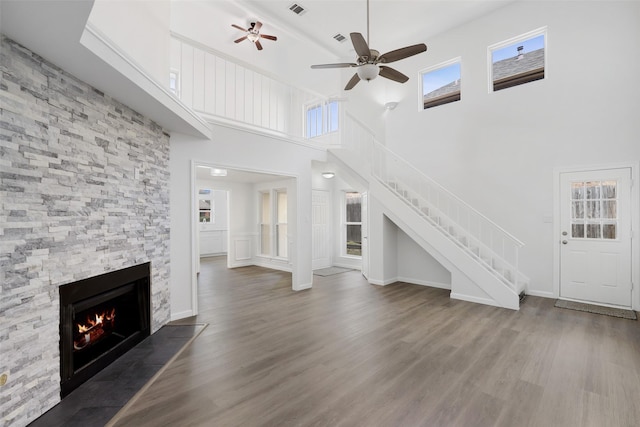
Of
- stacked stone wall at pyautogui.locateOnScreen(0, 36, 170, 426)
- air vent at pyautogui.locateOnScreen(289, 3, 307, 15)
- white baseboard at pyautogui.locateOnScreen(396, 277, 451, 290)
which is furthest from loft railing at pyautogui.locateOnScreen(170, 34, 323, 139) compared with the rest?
white baseboard at pyautogui.locateOnScreen(396, 277, 451, 290)

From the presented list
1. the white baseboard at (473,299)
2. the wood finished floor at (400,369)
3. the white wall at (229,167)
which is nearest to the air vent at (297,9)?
the white wall at (229,167)

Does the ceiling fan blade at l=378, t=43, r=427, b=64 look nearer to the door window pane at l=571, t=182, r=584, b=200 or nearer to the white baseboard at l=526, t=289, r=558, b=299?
the door window pane at l=571, t=182, r=584, b=200

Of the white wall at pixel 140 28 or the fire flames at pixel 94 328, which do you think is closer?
the white wall at pixel 140 28

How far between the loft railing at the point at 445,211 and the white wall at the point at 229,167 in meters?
1.04

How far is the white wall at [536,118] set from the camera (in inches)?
167

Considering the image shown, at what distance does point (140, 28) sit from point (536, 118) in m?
5.85

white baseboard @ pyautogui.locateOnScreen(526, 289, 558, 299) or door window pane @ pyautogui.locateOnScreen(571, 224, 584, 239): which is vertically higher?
door window pane @ pyautogui.locateOnScreen(571, 224, 584, 239)

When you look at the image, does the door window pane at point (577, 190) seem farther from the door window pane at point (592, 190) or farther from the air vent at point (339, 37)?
the air vent at point (339, 37)

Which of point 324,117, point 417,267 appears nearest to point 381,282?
point 417,267

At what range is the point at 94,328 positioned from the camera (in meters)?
2.82

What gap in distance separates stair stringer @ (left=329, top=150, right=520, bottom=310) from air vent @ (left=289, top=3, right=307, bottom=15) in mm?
3225

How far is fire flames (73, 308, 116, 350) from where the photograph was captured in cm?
262

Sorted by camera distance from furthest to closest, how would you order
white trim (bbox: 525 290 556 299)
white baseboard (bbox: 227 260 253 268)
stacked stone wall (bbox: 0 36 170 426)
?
white baseboard (bbox: 227 260 253 268), white trim (bbox: 525 290 556 299), stacked stone wall (bbox: 0 36 170 426)

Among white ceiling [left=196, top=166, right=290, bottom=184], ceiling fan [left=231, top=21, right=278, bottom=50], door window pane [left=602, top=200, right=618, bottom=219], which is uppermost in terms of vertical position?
ceiling fan [left=231, top=21, right=278, bottom=50]
